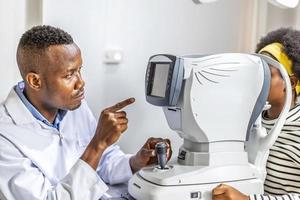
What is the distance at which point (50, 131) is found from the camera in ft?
4.03

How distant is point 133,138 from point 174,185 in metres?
0.81

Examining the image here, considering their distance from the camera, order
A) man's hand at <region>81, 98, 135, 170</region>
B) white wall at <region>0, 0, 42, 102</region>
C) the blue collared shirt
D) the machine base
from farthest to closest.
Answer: white wall at <region>0, 0, 42, 102</region>, the blue collared shirt, man's hand at <region>81, 98, 135, 170</region>, the machine base

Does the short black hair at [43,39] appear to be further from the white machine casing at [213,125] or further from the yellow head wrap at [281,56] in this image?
the yellow head wrap at [281,56]

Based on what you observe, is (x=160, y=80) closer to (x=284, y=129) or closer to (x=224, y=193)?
(x=224, y=193)

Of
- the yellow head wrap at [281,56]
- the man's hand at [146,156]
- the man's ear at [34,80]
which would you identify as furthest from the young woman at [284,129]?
the man's ear at [34,80]

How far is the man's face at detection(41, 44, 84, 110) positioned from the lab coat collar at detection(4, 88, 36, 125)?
0.21ft

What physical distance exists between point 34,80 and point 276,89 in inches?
29.5

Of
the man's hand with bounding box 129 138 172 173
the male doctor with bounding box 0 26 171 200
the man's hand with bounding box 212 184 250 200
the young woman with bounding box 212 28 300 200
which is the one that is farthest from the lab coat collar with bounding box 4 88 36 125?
the young woman with bounding box 212 28 300 200

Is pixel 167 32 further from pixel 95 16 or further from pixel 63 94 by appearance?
pixel 63 94

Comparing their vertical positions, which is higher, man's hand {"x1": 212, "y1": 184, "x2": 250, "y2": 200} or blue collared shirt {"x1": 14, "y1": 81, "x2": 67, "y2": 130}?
blue collared shirt {"x1": 14, "y1": 81, "x2": 67, "y2": 130}

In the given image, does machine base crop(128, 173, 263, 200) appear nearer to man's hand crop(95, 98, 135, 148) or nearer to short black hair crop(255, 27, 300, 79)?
man's hand crop(95, 98, 135, 148)

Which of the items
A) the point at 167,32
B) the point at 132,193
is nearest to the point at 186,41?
A: the point at 167,32

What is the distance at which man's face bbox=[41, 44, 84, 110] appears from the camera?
3.81 feet

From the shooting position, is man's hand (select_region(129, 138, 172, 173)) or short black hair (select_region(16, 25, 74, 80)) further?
man's hand (select_region(129, 138, 172, 173))
